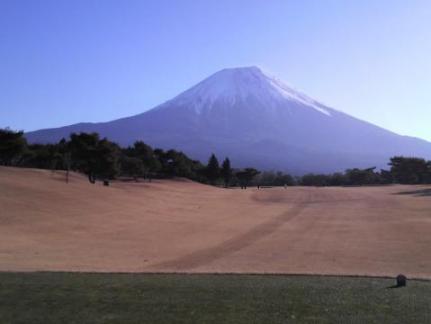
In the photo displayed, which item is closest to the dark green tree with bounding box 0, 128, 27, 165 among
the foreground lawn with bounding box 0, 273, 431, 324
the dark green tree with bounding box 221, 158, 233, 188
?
the foreground lawn with bounding box 0, 273, 431, 324

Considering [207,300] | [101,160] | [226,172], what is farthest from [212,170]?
[207,300]

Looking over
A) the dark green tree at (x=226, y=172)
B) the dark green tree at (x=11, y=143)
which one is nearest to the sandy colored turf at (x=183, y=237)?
the dark green tree at (x=11, y=143)

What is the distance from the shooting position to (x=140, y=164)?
96.4m

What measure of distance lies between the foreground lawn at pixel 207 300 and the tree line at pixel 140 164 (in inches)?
2146

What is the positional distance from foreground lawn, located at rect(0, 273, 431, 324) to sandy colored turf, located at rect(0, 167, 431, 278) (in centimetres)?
459

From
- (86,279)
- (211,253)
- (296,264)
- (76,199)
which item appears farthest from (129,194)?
(86,279)

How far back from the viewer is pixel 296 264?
19.7m

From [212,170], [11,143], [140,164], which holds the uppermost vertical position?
[11,143]

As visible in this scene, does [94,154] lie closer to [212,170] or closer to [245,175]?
[212,170]

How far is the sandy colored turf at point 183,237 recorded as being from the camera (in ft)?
63.2

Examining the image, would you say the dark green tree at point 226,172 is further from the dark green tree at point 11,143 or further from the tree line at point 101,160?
the dark green tree at point 11,143

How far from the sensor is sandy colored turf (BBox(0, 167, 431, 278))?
19.3 metres

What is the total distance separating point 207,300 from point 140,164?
87.4m

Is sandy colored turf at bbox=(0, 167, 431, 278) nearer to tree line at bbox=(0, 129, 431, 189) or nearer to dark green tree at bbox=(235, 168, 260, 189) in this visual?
tree line at bbox=(0, 129, 431, 189)
